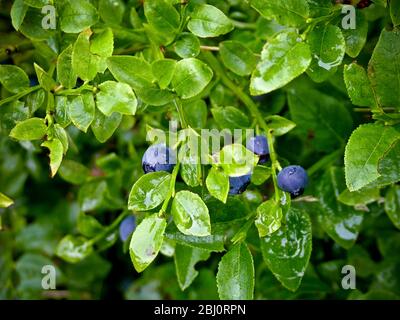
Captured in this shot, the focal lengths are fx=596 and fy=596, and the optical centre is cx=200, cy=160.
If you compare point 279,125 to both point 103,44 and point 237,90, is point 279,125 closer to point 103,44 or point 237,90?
point 237,90

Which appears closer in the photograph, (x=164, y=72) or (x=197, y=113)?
(x=164, y=72)

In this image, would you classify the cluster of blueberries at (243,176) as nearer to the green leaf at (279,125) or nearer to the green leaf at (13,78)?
the green leaf at (279,125)

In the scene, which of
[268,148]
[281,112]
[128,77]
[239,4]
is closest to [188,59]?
[128,77]

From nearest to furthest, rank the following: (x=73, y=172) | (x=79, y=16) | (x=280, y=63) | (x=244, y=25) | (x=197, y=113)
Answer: (x=280, y=63), (x=79, y=16), (x=197, y=113), (x=244, y=25), (x=73, y=172)

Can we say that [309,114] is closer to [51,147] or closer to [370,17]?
[370,17]
